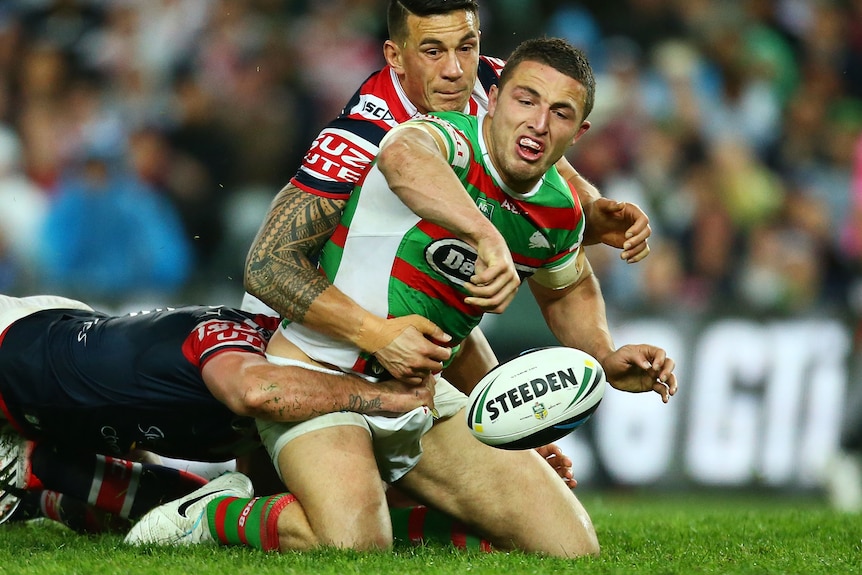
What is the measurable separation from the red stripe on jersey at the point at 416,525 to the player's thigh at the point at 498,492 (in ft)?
0.41

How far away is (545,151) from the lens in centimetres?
434

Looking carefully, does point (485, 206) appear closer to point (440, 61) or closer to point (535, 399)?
point (535, 399)

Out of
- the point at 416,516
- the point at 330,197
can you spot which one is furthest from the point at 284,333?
the point at 416,516

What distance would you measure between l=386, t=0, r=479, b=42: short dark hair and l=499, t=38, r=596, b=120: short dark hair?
1.03 metres

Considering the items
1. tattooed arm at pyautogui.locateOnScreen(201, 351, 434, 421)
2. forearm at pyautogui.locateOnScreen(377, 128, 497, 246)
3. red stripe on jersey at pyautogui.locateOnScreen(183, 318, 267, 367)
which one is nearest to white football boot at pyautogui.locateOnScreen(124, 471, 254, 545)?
tattooed arm at pyautogui.locateOnScreen(201, 351, 434, 421)

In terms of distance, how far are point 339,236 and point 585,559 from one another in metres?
Result: 1.55

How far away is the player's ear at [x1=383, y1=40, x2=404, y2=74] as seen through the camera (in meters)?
5.52

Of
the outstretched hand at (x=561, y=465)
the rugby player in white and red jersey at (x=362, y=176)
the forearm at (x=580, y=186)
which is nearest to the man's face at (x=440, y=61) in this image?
the rugby player in white and red jersey at (x=362, y=176)

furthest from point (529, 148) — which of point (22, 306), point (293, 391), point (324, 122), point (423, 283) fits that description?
point (324, 122)

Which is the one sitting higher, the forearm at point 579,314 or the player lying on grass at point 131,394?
the forearm at point 579,314

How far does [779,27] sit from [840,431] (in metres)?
4.51

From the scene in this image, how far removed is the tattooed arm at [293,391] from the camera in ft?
14.6

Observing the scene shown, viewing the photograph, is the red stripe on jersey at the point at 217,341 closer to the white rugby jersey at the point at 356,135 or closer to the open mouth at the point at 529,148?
the white rugby jersey at the point at 356,135

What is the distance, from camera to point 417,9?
18.1ft
